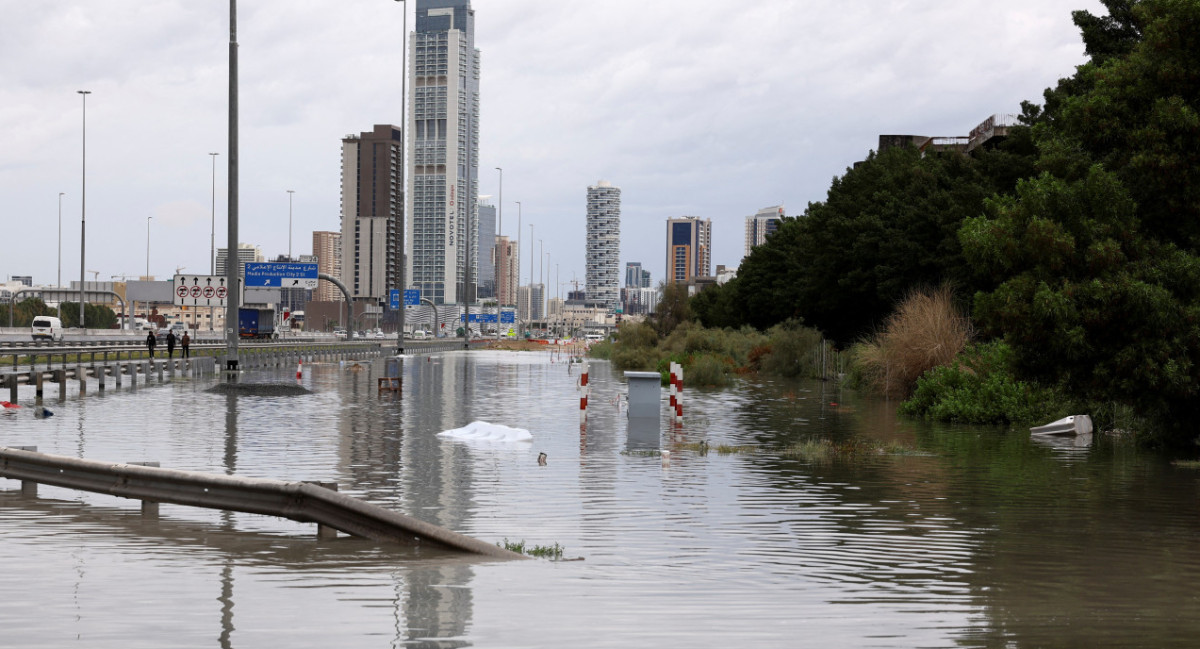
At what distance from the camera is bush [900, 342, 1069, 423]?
28.4 meters

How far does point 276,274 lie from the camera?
9450 centimetres

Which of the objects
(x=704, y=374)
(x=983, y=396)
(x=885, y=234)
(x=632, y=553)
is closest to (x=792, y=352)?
(x=885, y=234)

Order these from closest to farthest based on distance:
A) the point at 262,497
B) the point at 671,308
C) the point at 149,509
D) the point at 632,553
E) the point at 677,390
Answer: the point at 632,553, the point at 262,497, the point at 149,509, the point at 677,390, the point at 671,308

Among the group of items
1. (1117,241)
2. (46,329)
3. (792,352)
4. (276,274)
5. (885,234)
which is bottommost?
(792,352)

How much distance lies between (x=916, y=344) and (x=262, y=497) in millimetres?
29393

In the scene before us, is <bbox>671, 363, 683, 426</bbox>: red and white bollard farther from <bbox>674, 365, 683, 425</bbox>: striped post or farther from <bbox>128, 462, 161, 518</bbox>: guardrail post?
<bbox>128, 462, 161, 518</bbox>: guardrail post

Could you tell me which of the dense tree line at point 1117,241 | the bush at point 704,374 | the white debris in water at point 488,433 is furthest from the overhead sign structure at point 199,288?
the dense tree line at point 1117,241

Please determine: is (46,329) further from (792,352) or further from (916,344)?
(916,344)

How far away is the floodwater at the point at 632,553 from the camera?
25.7 feet

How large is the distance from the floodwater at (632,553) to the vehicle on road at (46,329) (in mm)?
68212

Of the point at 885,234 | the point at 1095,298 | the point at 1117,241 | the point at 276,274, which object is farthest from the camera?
the point at 276,274

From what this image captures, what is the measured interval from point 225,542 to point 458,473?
647 centimetres

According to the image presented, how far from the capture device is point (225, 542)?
11.0m

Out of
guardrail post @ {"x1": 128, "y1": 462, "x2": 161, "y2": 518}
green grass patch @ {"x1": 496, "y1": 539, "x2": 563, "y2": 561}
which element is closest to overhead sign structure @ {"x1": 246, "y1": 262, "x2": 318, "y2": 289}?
guardrail post @ {"x1": 128, "y1": 462, "x2": 161, "y2": 518}
